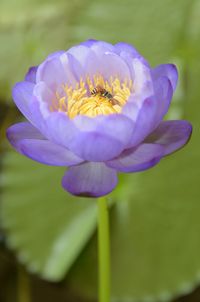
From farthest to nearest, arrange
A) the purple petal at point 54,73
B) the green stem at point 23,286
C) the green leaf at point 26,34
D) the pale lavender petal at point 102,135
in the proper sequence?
the green leaf at point 26,34 → the green stem at point 23,286 → the purple petal at point 54,73 → the pale lavender petal at point 102,135

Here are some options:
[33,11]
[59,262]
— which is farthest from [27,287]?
[33,11]

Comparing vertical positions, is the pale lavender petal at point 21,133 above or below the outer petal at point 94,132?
below

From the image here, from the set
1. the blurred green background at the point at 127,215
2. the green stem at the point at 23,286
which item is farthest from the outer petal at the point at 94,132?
the green stem at the point at 23,286

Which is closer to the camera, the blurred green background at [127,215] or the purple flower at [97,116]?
the purple flower at [97,116]

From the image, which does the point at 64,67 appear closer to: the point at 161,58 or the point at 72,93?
the point at 72,93

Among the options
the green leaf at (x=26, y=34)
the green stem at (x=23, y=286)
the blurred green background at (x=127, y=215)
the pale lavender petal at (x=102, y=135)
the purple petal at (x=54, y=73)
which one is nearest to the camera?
the pale lavender petal at (x=102, y=135)

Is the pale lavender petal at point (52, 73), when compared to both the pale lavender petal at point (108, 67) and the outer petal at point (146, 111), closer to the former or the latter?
the pale lavender petal at point (108, 67)

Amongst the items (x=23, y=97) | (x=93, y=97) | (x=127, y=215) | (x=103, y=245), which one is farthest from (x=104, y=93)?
(x=127, y=215)

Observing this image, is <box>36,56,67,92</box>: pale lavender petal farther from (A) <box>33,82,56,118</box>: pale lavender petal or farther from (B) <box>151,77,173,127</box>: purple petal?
(B) <box>151,77,173,127</box>: purple petal

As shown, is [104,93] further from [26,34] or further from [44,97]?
[26,34]
